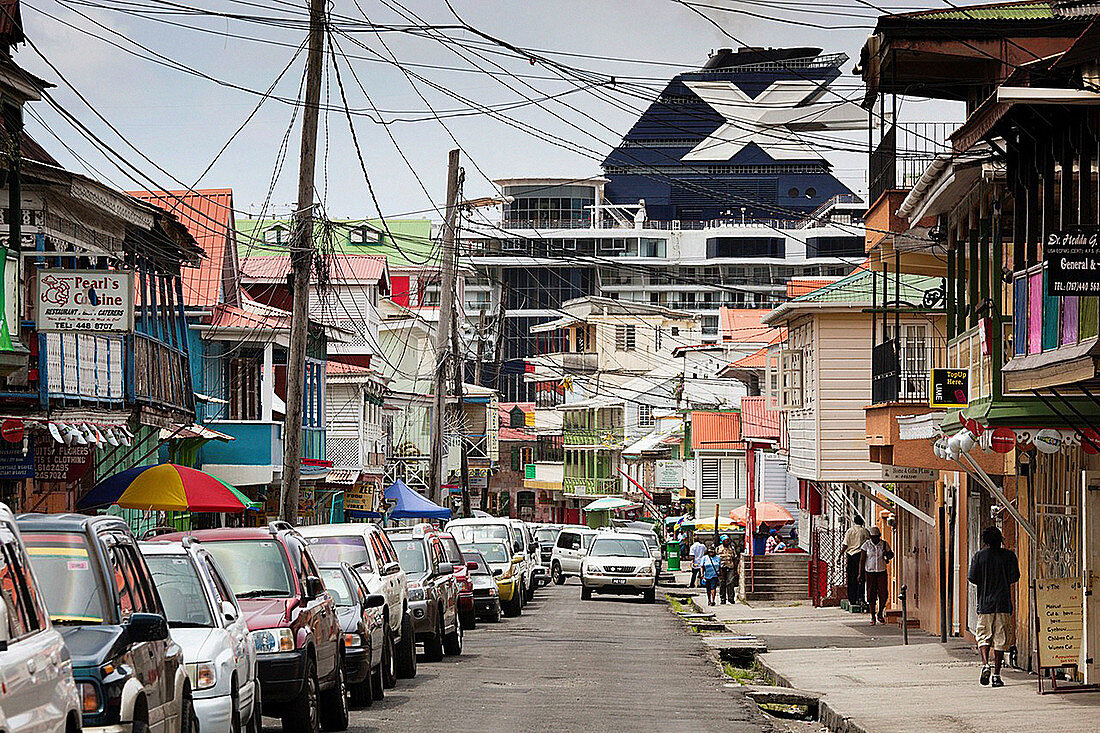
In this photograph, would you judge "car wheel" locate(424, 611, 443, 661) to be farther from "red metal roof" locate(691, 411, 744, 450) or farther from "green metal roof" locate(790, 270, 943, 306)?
"red metal roof" locate(691, 411, 744, 450)

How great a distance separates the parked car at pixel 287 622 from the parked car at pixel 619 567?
30.8m

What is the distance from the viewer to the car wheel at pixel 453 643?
25156mm

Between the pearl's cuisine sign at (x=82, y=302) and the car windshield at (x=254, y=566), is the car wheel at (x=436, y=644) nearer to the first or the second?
the pearl's cuisine sign at (x=82, y=302)

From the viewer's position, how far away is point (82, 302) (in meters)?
21.2

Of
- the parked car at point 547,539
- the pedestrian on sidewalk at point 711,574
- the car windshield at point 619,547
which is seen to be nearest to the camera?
the pedestrian on sidewalk at point 711,574

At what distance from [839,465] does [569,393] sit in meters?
77.3

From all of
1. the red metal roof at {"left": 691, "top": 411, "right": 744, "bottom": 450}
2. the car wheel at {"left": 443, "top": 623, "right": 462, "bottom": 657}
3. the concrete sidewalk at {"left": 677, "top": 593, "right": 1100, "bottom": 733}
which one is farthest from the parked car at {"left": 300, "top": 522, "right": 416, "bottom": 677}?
the red metal roof at {"left": 691, "top": 411, "right": 744, "bottom": 450}

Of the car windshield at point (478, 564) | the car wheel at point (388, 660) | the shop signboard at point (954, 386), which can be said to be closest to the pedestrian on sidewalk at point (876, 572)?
the car windshield at point (478, 564)

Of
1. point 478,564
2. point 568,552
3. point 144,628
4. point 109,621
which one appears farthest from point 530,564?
point 144,628

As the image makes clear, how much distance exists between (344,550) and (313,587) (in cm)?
552

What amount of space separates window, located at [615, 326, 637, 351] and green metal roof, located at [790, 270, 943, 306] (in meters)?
75.3

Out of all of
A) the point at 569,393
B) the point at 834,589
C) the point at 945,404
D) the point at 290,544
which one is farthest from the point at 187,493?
the point at 569,393

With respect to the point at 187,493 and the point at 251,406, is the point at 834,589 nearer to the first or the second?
the point at 251,406

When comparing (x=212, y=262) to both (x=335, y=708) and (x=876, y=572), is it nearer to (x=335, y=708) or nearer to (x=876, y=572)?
(x=876, y=572)
